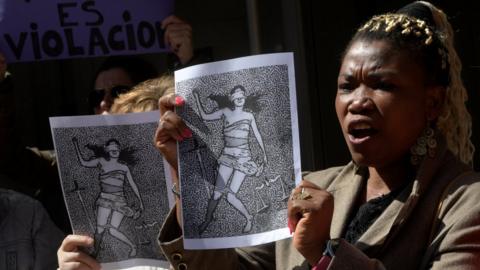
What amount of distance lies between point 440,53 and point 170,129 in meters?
0.65

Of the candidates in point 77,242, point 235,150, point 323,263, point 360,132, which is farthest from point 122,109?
point 323,263

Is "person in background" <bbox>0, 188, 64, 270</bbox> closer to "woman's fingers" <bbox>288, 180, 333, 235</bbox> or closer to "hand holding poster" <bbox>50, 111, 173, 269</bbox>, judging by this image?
"hand holding poster" <bbox>50, 111, 173, 269</bbox>

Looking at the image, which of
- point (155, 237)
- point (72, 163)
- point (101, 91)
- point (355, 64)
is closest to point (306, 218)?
point (355, 64)

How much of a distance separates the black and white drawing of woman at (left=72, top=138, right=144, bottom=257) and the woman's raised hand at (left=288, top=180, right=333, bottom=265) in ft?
1.91

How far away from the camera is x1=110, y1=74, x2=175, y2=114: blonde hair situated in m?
2.54

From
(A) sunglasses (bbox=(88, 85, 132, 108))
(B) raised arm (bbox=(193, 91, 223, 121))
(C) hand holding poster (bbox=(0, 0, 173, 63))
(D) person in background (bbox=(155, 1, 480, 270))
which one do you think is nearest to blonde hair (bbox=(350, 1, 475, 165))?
(D) person in background (bbox=(155, 1, 480, 270))

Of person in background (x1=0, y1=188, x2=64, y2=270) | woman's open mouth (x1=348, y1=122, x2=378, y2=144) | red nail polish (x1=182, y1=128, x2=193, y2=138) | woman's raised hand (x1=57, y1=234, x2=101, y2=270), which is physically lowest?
person in background (x1=0, y1=188, x2=64, y2=270)

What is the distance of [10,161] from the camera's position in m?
3.68

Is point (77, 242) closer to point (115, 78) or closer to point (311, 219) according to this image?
point (311, 219)

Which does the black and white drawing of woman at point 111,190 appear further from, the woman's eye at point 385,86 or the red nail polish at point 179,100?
the woman's eye at point 385,86

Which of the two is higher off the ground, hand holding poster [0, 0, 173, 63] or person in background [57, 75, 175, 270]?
hand holding poster [0, 0, 173, 63]

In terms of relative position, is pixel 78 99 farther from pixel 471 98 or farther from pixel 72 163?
pixel 72 163

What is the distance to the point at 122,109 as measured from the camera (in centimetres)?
260

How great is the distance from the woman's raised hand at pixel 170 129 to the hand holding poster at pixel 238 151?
0.02 meters
